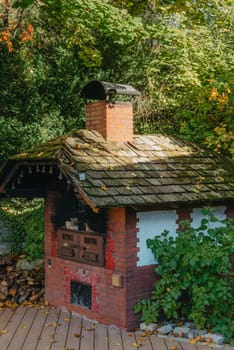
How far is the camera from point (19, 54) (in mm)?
13750

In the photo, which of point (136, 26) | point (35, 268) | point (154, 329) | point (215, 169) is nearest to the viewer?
point (154, 329)

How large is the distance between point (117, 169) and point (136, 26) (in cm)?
618

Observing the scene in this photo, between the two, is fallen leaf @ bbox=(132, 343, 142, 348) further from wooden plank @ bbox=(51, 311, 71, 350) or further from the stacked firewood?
the stacked firewood

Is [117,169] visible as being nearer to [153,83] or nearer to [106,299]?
[106,299]

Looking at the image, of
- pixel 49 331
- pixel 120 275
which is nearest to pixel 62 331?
pixel 49 331

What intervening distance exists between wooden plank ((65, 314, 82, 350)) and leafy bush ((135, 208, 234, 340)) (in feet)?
3.27

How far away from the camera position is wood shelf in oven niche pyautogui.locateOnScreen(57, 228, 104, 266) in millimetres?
7710

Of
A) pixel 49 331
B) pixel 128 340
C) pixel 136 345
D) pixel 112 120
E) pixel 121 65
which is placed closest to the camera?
pixel 136 345

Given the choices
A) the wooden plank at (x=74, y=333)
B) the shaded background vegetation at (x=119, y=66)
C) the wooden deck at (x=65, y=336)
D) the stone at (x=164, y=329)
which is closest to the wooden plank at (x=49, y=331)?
the wooden deck at (x=65, y=336)

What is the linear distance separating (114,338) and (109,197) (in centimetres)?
210

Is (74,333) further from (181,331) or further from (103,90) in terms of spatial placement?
(103,90)

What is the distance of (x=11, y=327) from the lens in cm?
758

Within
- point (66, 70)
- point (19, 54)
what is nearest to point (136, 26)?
point (66, 70)

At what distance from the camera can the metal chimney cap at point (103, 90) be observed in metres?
9.00
